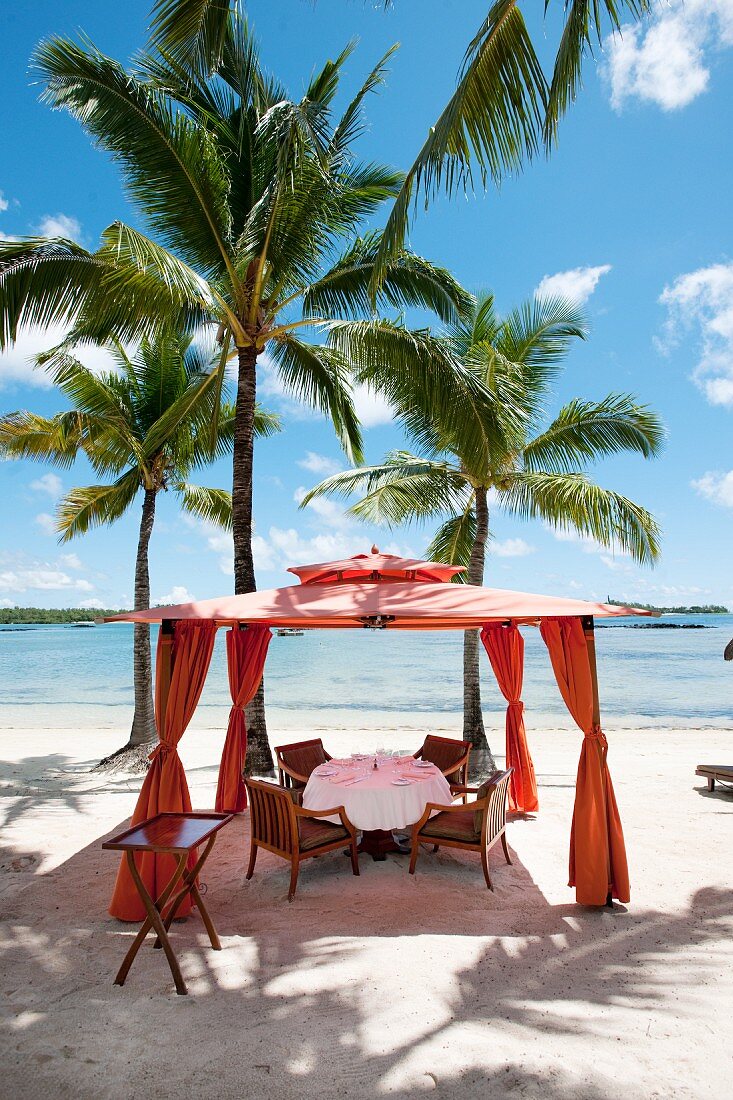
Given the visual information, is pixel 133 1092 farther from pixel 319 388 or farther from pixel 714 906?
pixel 319 388

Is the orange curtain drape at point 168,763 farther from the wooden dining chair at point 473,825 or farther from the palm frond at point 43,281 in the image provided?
the palm frond at point 43,281

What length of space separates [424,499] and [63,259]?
7015 mm

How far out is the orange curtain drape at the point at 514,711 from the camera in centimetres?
733

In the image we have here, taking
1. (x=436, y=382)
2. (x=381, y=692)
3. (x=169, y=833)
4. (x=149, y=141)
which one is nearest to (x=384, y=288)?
(x=436, y=382)

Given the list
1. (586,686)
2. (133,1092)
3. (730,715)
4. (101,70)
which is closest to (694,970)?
(586,686)

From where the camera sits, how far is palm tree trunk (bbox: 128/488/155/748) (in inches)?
440

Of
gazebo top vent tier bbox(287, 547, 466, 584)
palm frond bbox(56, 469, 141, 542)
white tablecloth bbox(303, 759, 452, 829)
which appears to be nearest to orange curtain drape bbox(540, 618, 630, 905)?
white tablecloth bbox(303, 759, 452, 829)

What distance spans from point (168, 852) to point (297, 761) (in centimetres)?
395

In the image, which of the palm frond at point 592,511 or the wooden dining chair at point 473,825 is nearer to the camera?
the wooden dining chair at point 473,825

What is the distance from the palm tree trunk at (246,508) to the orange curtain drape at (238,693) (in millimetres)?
1230

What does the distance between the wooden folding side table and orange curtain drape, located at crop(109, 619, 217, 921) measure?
0.80ft

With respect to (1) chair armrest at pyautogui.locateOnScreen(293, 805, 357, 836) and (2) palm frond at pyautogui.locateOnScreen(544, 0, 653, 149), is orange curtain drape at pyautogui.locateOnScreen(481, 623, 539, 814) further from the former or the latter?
(2) palm frond at pyautogui.locateOnScreen(544, 0, 653, 149)

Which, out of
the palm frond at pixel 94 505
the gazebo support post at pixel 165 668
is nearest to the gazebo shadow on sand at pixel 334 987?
the gazebo support post at pixel 165 668

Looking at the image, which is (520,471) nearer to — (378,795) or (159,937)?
(378,795)
